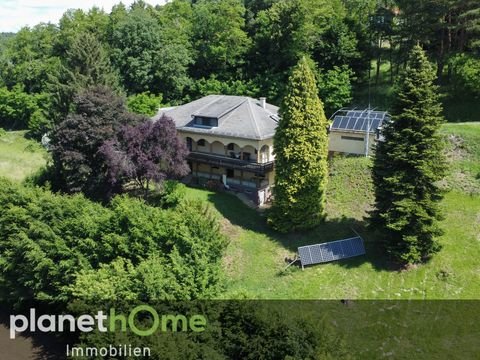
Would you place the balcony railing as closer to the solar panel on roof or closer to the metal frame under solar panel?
the solar panel on roof

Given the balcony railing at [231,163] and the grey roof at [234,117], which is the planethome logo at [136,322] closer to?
the balcony railing at [231,163]

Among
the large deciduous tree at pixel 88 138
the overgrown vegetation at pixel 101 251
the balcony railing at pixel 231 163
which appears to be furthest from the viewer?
the balcony railing at pixel 231 163

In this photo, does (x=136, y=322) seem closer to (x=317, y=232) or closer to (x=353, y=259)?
(x=353, y=259)

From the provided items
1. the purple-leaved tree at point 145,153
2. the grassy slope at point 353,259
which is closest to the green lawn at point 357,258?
the grassy slope at point 353,259

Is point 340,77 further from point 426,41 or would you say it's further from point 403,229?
point 403,229

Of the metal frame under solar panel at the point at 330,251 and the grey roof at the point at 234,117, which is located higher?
the grey roof at the point at 234,117

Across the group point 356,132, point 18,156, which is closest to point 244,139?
point 356,132
